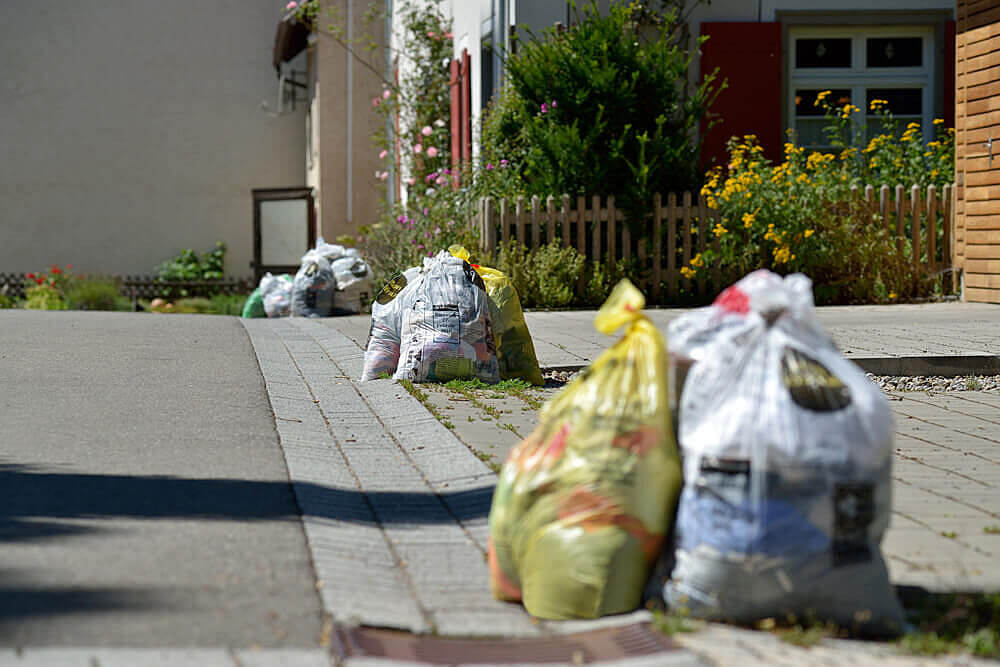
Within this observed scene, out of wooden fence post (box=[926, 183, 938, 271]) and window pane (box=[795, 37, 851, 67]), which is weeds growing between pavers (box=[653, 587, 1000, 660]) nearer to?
wooden fence post (box=[926, 183, 938, 271])

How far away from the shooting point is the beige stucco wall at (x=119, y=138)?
26359 millimetres

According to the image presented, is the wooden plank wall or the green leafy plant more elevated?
the wooden plank wall

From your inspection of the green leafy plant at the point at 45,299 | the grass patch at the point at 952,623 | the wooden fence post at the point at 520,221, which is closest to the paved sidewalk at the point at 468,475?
the grass patch at the point at 952,623

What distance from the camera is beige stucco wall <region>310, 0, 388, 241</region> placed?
79.5 ft

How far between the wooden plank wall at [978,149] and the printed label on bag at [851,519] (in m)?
9.73

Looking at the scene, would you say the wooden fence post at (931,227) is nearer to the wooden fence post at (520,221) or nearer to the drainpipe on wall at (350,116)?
the wooden fence post at (520,221)

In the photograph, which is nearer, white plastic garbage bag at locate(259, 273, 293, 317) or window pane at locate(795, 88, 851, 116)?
white plastic garbage bag at locate(259, 273, 293, 317)

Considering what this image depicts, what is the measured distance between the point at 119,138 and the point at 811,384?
83.7ft

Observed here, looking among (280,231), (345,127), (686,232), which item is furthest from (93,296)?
(686,232)

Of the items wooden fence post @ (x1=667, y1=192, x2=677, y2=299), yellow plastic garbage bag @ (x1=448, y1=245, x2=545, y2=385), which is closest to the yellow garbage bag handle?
yellow plastic garbage bag @ (x1=448, y1=245, x2=545, y2=385)

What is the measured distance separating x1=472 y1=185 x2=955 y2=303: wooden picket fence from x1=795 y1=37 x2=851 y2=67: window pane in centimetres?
305

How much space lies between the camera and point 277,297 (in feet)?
47.0

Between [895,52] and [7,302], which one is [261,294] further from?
[895,52]

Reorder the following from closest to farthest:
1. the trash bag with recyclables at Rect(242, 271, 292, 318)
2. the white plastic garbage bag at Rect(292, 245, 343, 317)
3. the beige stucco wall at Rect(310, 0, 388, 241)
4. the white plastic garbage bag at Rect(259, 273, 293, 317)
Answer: the white plastic garbage bag at Rect(292, 245, 343, 317) < the white plastic garbage bag at Rect(259, 273, 293, 317) < the trash bag with recyclables at Rect(242, 271, 292, 318) < the beige stucco wall at Rect(310, 0, 388, 241)
